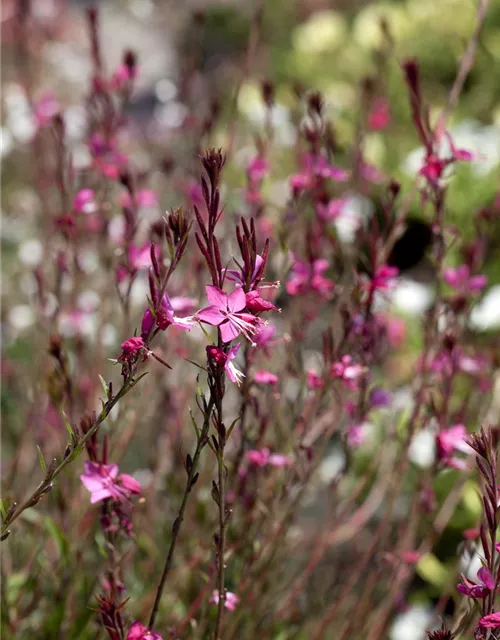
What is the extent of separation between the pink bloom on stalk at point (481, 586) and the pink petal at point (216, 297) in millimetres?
426

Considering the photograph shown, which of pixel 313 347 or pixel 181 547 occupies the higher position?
pixel 313 347

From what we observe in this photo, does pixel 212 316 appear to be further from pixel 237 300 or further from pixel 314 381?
pixel 314 381

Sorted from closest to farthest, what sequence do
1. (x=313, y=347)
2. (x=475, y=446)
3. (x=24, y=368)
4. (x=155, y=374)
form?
(x=475, y=446), (x=155, y=374), (x=24, y=368), (x=313, y=347)

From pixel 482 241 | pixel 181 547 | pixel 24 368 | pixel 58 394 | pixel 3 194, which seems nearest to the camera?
pixel 58 394

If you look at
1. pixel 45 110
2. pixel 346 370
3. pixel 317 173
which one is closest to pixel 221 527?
pixel 346 370

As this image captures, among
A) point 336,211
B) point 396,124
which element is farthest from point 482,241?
point 396,124

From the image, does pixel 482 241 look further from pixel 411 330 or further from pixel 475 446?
pixel 411 330

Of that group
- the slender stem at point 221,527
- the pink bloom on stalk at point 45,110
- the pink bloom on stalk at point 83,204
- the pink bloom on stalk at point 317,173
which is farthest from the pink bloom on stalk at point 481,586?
the pink bloom on stalk at point 45,110

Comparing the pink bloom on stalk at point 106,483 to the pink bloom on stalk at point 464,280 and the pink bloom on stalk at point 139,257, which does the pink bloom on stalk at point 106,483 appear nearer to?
the pink bloom on stalk at point 139,257

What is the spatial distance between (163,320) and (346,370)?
54 centimetres

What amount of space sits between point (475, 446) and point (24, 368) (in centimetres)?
272

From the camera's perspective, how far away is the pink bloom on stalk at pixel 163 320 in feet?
3.27

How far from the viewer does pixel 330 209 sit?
6.05 ft

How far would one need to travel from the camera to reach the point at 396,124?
20.1ft
